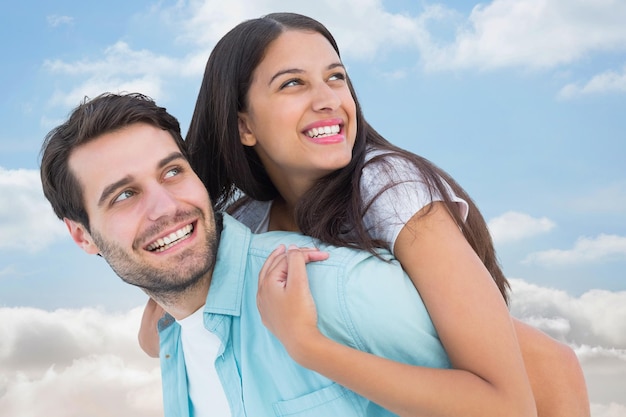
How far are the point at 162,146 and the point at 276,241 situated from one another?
642 mm

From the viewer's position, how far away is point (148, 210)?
2.86 meters

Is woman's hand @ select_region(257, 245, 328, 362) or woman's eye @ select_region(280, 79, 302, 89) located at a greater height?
woman's eye @ select_region(280, 79, 302, 89)

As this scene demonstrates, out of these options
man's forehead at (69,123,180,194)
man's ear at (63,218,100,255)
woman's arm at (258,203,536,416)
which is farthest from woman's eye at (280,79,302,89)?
man's ear at (63,218,100,255)

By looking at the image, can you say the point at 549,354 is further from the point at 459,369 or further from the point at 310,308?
the point at 310,308

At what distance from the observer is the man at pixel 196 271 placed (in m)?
2.43

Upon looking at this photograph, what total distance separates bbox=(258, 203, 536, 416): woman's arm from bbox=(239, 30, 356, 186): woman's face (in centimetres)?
69

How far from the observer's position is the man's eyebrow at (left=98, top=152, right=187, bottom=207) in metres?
2.90

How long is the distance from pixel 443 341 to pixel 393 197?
0.55 m

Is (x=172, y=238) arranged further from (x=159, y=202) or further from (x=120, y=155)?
(x=120, y=155)

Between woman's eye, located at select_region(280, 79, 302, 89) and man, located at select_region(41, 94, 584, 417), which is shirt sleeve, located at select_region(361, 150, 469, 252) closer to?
man, located at select_region(41, 94, 584, 417)

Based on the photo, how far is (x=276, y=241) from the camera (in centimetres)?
279

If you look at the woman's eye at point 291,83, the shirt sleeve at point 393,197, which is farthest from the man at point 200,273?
the woman's eye at point 291,83

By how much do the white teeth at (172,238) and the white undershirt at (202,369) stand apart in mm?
302

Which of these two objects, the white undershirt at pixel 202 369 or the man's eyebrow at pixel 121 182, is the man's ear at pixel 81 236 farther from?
the white undershirt at pixel 202 369
